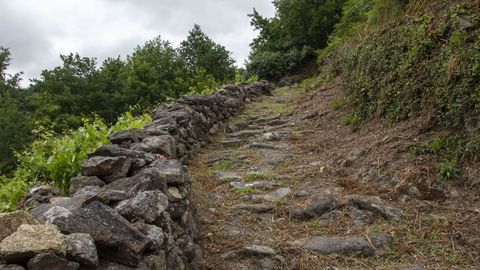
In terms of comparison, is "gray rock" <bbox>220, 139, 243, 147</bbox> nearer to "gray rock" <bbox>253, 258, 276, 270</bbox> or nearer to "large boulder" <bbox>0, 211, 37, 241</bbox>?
"gray rock" <bbox>253, 258, 276, 270</bbox>

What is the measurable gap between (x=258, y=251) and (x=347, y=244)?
774 mm

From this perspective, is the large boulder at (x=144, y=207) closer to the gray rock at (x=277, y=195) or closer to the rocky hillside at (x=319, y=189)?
the rocky hillside at (x=319, y=189)

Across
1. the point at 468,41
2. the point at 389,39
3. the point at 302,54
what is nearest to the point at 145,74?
the point at 302,54

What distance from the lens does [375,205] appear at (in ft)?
13.6

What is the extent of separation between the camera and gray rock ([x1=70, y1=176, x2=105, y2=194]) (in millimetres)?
3199

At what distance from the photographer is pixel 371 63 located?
6.91 meters

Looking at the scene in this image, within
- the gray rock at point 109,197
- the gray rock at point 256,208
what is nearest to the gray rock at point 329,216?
the gray rock at point 256,208

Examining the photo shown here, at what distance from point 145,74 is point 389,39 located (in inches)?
875

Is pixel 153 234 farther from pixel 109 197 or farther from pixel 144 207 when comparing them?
pixel 109 197

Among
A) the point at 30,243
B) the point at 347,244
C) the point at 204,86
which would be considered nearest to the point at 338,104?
the point at 347,244

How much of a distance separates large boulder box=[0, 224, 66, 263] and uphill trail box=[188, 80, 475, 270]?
1.72 meters

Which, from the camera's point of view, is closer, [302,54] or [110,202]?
[110,202]

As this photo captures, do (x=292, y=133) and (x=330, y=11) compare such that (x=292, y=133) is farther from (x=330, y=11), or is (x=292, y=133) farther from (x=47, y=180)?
(x=330, y=11)

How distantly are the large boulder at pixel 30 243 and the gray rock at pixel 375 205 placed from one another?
3.07m
